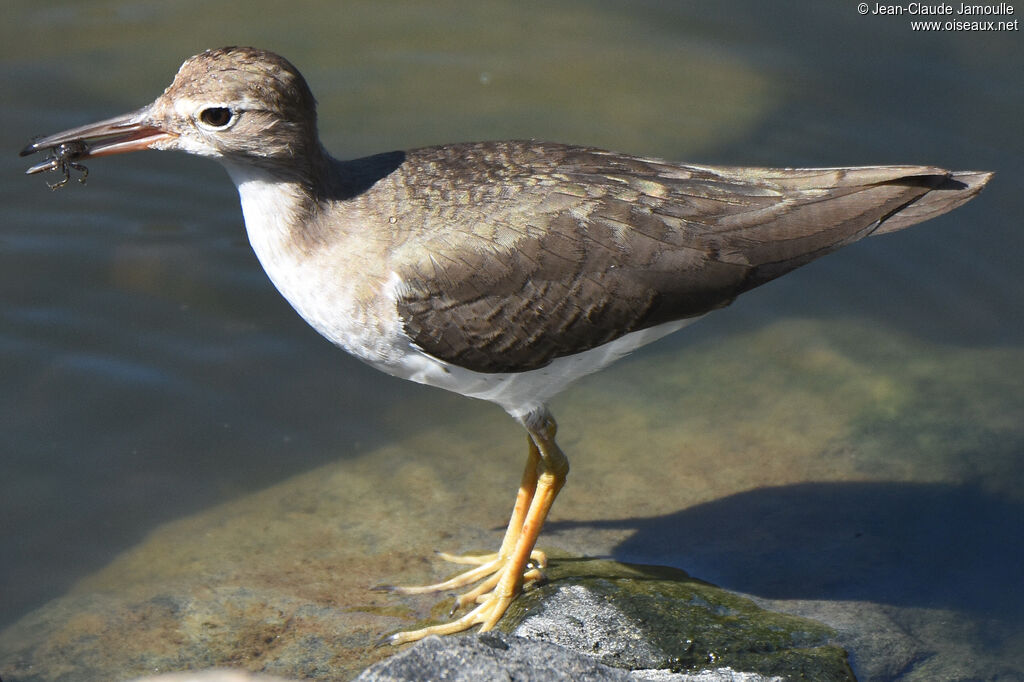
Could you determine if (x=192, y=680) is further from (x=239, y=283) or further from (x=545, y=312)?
(x=239, y=283)

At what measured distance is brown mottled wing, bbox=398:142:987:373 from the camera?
17.9ft

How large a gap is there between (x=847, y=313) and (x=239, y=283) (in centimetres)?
459

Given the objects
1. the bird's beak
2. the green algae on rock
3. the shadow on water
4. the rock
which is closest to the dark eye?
the bird's beak

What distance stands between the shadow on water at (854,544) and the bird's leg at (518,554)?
471 millimetres

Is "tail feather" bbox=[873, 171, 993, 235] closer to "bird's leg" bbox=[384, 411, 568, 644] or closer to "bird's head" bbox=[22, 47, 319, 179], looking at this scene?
"bird's leg" bbox=[384, 411, 568, 644]

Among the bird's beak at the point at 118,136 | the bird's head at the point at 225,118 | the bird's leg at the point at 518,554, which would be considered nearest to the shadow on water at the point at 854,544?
the bird's leg at the point at 518,554

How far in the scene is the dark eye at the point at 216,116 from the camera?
5.25 m

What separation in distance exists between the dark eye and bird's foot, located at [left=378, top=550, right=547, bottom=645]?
268 cm

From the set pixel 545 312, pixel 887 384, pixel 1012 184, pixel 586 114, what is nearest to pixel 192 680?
pixel 545 312

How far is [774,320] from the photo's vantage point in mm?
8391

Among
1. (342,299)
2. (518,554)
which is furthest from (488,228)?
(518,554)

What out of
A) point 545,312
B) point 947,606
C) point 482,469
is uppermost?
point 545,312

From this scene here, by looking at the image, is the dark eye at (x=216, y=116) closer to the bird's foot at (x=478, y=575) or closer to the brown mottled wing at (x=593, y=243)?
the brown mottled wing at (x=593, y=243)

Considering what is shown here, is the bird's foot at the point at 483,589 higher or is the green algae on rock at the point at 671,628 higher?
the green algae on rock at the point at 671,628
